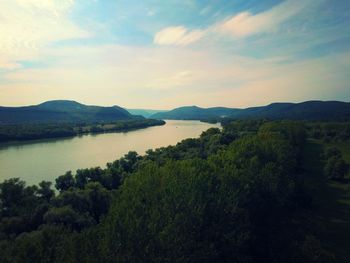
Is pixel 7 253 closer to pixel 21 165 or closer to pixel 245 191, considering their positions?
pixel 245 191

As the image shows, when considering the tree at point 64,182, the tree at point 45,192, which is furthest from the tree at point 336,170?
the tree at point 45,192

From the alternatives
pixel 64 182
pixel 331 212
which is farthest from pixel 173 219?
pixel 331 212

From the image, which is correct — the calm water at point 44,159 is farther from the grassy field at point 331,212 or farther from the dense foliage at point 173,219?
the grassy field at point 331,212

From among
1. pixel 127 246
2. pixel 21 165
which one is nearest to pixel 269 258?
pixel 127 246

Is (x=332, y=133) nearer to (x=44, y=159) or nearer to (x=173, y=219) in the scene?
(x=44, y=159)

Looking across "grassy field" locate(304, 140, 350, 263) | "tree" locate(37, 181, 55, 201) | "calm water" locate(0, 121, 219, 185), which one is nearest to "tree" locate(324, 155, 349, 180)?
"grassy field" locate(304, 140, 350, 263)
